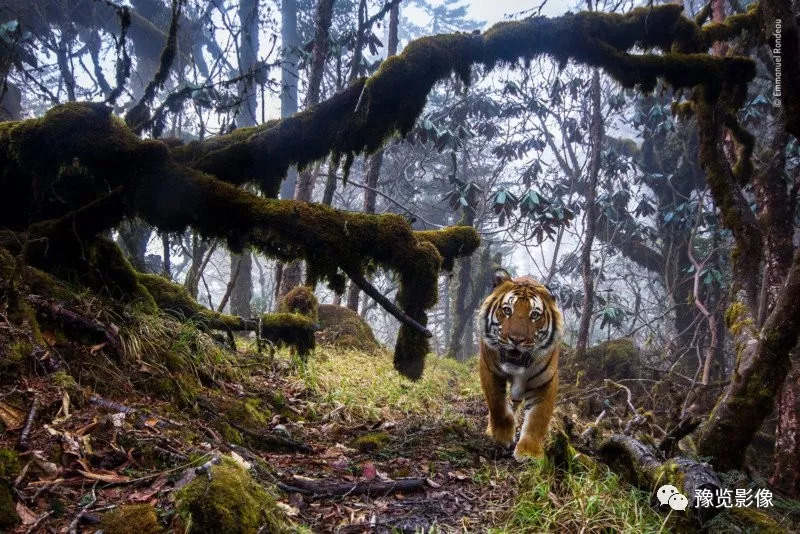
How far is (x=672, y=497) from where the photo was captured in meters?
2.78

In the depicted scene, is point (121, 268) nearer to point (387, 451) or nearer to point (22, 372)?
point (22, 372)

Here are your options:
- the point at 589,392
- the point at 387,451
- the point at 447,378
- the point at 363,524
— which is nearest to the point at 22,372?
the point at 363,524

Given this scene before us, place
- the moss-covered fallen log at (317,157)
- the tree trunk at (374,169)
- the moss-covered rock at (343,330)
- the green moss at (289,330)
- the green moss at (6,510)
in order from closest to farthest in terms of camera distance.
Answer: the green moss at (6,510)
the moss-covered fallen log at (317,157)
the green moss at (289,330)
the moss-covered rock at (343,330)
the tree trunk at (374,169)

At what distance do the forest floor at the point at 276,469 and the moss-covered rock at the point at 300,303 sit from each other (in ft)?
11.9

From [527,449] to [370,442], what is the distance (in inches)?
51.4

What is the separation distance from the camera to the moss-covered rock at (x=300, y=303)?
865 cm

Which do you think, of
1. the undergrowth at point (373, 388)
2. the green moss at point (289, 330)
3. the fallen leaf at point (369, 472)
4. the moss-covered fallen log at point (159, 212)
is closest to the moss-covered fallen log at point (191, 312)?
the green moss at point (289, 330)

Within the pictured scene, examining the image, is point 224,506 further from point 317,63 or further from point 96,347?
point 317,63

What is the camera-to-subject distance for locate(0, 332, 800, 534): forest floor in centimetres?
240

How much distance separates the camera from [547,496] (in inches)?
123

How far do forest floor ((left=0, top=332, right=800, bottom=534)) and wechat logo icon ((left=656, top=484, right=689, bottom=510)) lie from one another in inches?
4.2

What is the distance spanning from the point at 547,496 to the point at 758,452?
25.2 ft

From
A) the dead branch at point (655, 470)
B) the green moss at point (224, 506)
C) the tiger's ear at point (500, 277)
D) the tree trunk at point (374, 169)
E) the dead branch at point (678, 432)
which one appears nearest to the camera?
the green moss at point (224, 506)

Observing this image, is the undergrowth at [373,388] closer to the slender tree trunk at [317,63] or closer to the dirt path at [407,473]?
the dirt path at [407,473]
